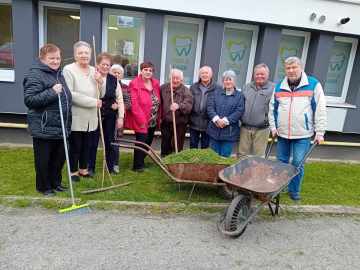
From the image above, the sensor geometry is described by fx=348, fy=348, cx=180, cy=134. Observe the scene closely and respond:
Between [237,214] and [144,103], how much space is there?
227 centimetres

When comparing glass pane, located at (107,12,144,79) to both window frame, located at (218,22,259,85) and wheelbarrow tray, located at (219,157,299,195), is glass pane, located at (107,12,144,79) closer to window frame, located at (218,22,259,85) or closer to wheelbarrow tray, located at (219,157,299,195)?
window frame, located at (218,22,259,85)

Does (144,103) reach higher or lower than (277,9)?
lower

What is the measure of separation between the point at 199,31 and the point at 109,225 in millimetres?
4891

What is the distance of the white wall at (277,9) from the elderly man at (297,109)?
2.92 metres

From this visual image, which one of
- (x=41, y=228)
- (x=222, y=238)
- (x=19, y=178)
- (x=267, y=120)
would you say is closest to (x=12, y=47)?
(x=19, y=178)

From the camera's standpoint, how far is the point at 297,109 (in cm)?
444

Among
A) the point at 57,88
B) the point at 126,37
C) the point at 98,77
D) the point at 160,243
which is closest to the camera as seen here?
the point at 160,243

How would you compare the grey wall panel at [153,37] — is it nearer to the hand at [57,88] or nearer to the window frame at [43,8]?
the window frame at [43,8]

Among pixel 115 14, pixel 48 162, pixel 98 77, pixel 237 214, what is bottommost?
pixel 237 214

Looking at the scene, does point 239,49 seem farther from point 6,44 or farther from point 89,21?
point 6,44

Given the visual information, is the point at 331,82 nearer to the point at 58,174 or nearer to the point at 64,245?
the point at 58,174

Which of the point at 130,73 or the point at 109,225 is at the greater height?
the point at 130,73

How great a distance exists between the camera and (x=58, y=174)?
4527 mm

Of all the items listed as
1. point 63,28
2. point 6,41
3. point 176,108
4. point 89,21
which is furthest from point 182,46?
point 6,41
